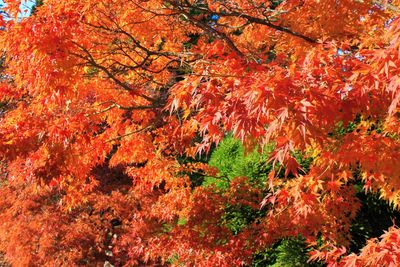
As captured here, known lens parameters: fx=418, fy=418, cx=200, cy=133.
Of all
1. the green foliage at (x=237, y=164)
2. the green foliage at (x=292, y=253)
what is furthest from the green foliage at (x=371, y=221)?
the green foliage at (x=237, y=164)

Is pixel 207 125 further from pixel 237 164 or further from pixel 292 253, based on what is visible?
pixel 237 164

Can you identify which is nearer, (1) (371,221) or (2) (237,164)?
(1) (371,221)

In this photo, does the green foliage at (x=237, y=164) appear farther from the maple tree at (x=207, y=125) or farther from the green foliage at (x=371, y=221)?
the green foliage at (x=371, y=221)

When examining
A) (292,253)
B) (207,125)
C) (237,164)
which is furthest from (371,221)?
(207,125)

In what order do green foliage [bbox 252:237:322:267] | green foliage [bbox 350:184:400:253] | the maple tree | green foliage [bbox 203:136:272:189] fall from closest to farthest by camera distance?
the maple tree
green foliage [bbox 350:184:400:253]
green foliage [bbox 252:237:322:267]
green foliage [bbox 203:136:272:189]

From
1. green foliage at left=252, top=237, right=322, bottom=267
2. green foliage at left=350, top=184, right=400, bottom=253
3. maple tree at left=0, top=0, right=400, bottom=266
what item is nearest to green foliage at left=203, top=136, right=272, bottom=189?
maple tree at left=0, top=0, right=400, bottom=266

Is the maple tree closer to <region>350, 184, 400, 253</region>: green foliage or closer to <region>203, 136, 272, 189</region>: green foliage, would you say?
<region>203, 136, 272, 189</region>: green foliage

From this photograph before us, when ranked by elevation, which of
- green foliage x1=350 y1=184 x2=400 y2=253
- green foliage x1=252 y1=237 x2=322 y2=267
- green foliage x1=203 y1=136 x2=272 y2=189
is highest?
green foliage x1=203 y1=136 x2=272 y2=189

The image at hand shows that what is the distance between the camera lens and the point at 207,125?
2926 mm

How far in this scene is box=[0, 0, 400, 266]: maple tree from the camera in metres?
2.70

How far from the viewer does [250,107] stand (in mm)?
2453

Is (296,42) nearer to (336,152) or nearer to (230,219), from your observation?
(336,152)

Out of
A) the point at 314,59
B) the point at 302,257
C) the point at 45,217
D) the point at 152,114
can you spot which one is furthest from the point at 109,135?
the point at 314,59

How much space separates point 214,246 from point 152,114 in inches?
90.8
